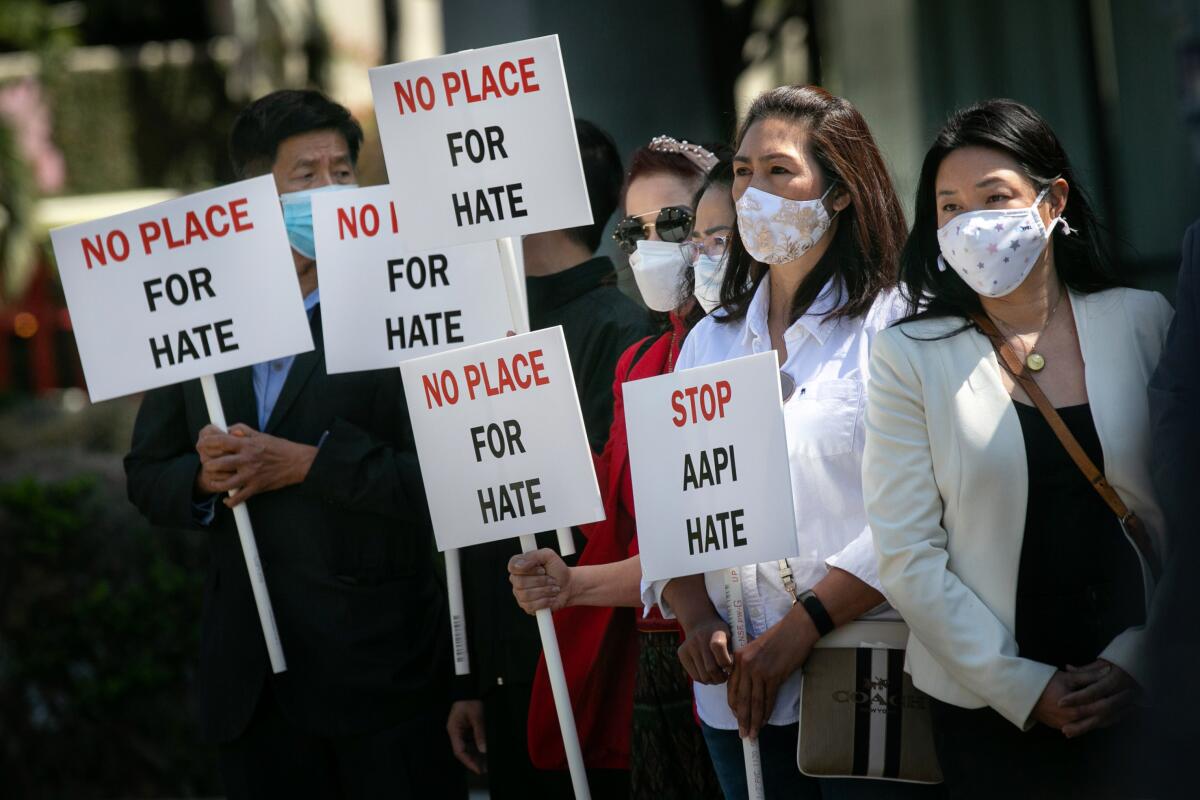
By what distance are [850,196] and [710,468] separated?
0.68 m

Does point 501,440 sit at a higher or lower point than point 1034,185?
lower

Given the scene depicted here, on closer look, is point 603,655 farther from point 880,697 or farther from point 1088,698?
point 1088,698

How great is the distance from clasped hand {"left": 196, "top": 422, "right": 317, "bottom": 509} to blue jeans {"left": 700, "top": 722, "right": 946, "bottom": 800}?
1.31 m

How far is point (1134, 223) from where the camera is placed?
22.5ft

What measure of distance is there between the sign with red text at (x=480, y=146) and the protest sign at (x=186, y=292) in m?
0.52

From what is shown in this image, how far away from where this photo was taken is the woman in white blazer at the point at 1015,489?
3.01 metres

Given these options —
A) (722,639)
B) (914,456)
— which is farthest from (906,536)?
(722,639)

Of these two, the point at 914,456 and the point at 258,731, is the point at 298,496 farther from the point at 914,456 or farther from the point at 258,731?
the point at 914,456

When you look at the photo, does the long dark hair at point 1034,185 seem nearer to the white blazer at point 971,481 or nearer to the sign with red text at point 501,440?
the white blazer at point 971,481

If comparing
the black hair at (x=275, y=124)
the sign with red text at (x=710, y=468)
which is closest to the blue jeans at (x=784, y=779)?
the sign with red text at (x=710, y=468)

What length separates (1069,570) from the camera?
3.03 m

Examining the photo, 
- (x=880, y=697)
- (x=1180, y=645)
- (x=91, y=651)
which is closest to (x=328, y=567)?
(x=880, y=697)

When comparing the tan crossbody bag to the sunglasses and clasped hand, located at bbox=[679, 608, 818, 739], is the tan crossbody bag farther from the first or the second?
the sunglasses

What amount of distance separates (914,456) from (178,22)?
15621mm
